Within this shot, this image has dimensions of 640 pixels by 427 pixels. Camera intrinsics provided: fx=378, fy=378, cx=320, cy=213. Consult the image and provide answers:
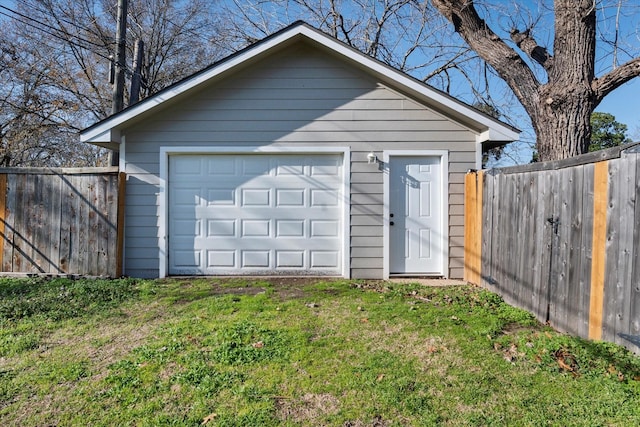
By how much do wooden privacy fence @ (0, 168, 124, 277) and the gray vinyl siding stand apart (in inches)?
14.2

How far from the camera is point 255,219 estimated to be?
21.9 ft

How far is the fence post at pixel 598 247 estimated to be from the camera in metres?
3.38

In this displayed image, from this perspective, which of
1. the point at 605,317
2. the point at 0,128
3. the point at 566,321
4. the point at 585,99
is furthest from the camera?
the point at 0,128

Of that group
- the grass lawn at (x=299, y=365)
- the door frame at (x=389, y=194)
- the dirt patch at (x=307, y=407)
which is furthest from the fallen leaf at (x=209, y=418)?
the door frame at (x=389, y=194)

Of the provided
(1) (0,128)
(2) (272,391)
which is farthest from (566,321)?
(1) (0,128)

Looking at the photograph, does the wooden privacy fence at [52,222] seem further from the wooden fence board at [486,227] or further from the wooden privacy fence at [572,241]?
the wooden privacy fence at [572,241]

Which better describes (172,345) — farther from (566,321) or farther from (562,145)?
(562,145)

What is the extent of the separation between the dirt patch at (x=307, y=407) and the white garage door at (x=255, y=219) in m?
3.94

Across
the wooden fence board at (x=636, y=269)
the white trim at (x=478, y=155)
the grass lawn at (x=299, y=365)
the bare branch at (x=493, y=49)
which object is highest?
the bare branch at (x=493, y=49)

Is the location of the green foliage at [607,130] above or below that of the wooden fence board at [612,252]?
above

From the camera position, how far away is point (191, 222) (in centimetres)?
666

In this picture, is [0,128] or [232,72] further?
[0,128]

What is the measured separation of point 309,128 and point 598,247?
4.49 m

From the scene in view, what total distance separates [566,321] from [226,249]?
5.03 meters
